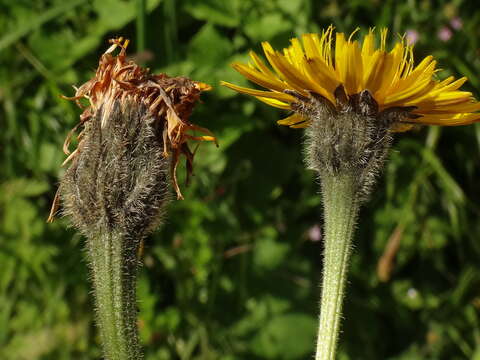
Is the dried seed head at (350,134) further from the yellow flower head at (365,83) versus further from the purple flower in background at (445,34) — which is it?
the purple flower in background at (445,34)

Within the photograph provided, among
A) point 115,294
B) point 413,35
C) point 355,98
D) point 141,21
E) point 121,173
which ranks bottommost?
point 115,294

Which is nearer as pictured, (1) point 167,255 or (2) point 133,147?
(2) point 133,147

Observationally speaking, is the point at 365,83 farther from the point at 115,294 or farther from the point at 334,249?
the point at 115,294

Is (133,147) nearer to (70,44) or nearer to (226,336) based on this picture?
(70,44)

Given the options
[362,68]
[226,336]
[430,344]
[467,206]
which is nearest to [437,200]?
[467,206]

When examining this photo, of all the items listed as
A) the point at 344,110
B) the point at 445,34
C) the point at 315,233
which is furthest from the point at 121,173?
the point at 445,34
